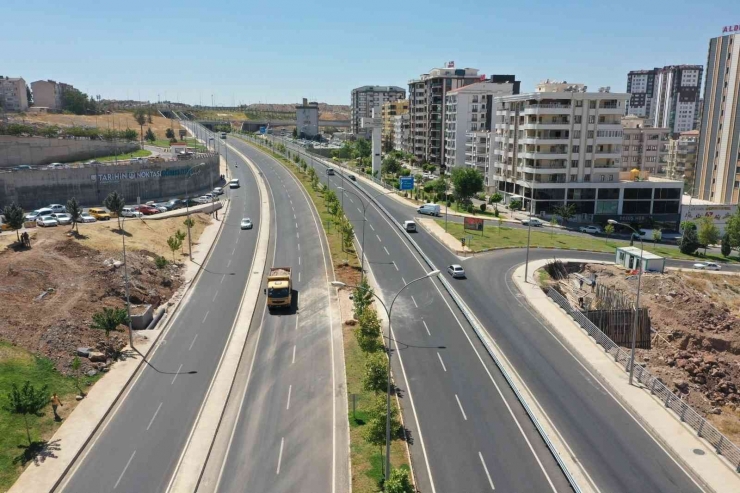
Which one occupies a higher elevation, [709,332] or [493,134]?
[493,134]

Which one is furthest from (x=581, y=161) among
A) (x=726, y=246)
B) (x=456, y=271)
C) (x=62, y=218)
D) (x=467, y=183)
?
(x=62, y=218)

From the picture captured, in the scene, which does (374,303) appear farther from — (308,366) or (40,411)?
(40,411)

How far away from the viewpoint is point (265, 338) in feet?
151

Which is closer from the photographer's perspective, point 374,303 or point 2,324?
point 2,324

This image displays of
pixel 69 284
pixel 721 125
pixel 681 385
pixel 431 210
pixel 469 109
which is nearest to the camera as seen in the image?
pixel 681 385

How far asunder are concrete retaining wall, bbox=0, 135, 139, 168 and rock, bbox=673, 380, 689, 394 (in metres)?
99.0

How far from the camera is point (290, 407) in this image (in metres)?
35.4

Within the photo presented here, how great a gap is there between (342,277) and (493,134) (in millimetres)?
67190

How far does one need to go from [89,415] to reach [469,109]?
115500mm

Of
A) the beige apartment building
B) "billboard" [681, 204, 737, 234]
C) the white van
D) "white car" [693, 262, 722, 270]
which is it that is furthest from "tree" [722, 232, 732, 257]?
the beige apartment building

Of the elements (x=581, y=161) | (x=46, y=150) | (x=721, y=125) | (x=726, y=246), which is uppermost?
(x=721, y=125)

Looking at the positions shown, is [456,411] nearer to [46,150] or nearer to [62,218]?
[62,218]

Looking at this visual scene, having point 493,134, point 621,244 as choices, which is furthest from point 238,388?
point 493,134

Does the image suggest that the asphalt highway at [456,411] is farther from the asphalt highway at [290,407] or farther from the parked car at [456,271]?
the parked car at [456,271]
